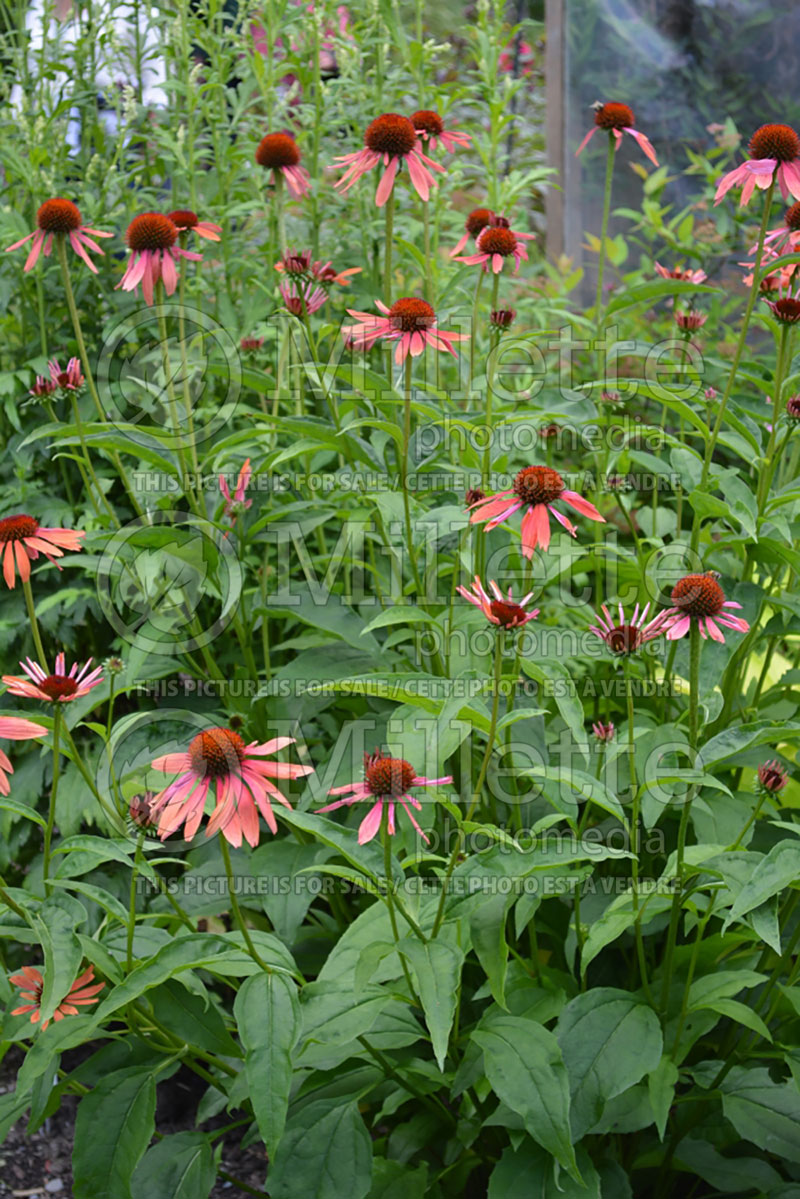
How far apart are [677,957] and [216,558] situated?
31.0 inches

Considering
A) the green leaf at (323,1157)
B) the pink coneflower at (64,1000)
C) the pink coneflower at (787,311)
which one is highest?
the pink coneflower at (787,311)

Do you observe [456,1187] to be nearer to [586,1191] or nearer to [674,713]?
[586,1191]

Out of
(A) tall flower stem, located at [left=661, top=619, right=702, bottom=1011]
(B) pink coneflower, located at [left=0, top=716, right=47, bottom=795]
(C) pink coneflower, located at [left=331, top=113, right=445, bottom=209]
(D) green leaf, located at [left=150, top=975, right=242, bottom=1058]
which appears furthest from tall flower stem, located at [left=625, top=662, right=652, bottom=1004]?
(C) pink coneflower, located at [left=331, top=113, right=445, bottom=209]

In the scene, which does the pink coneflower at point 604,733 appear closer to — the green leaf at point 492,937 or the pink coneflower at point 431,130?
the green leaf at point 492,937

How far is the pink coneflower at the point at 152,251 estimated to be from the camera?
1.51 meters

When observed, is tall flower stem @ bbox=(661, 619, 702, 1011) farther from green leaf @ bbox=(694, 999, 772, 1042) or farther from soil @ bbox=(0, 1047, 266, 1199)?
soil @ bbox=(0, 1047, 266, 1199)

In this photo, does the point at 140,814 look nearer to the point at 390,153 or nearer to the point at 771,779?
the point at 771,779

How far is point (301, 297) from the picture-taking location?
5.02ft

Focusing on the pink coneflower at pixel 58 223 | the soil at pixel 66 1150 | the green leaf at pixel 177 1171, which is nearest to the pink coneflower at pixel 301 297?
the pink coneflower at pixel 58 223

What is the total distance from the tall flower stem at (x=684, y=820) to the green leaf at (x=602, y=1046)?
5 cm

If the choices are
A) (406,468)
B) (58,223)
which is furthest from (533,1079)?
(58,223)

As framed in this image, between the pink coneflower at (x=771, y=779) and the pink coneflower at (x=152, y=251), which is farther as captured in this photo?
the pink coneflower at (x=152, y=251)

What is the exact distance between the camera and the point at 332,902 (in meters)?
1.67

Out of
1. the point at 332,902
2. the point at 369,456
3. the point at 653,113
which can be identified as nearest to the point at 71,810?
the point at 332,902
